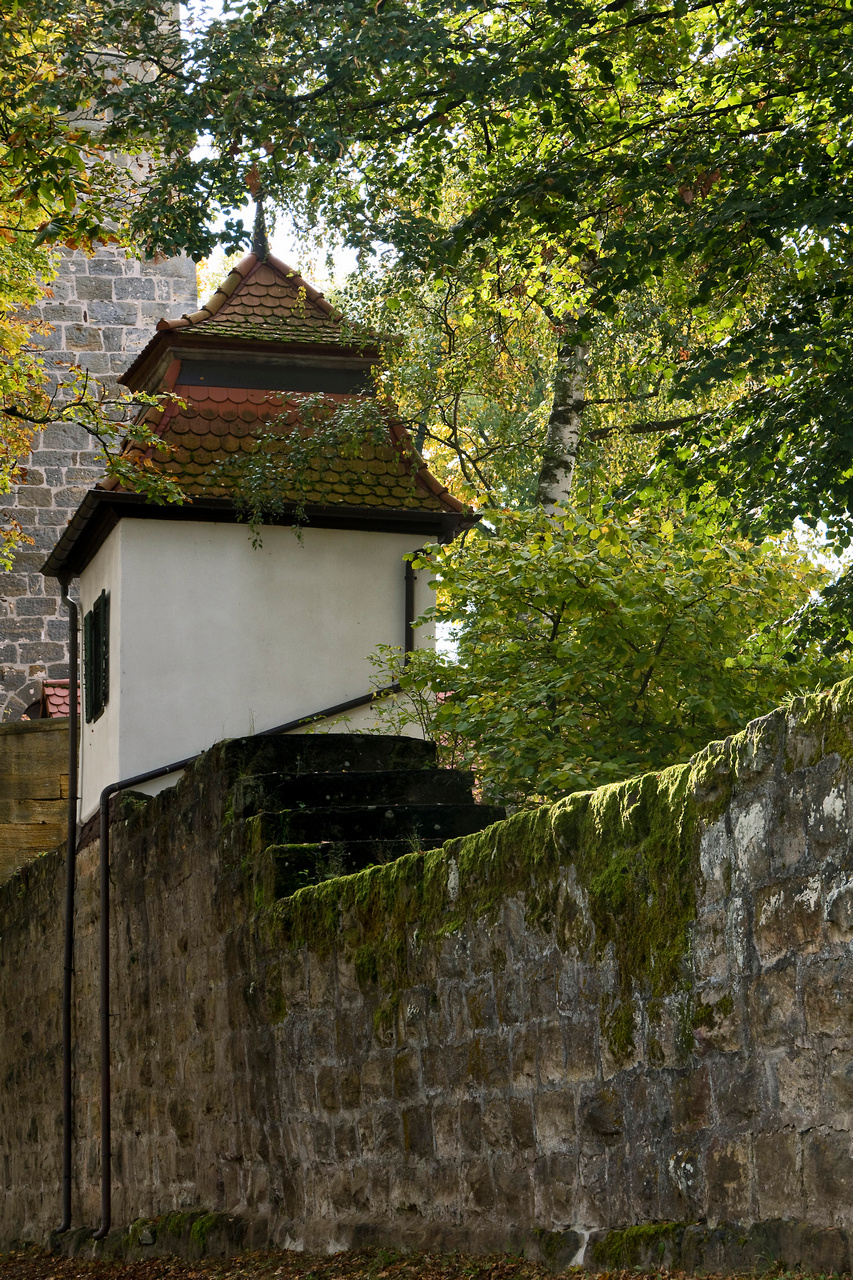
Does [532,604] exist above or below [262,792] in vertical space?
above

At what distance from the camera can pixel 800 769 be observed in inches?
140

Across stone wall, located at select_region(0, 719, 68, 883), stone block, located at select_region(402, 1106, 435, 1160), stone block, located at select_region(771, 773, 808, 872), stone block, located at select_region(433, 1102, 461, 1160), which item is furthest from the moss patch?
stone wall, located at select_region(0, 719, 68, 883)

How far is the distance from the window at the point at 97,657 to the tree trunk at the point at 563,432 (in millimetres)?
4232

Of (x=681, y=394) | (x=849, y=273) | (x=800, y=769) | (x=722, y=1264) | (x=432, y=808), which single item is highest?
(x=849, y=273)

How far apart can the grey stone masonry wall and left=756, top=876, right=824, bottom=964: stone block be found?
54.0 ft

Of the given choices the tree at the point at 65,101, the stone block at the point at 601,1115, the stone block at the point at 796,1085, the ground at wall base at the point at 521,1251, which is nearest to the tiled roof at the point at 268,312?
the tree at the point at 65,101

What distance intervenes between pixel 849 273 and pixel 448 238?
2.62m

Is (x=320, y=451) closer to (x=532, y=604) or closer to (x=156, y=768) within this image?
(x=156, y=768)

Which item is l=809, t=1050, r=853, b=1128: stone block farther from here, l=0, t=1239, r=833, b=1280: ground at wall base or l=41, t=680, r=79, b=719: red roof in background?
l=41, t=680, r=79, b=719: red roof in background

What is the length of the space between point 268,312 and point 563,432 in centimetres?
308

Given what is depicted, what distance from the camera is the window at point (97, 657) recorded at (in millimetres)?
12867

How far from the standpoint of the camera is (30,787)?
15273 millimetres

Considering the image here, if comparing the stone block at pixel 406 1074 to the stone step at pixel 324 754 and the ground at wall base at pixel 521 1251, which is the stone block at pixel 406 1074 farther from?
the stone step at pixel 324 754

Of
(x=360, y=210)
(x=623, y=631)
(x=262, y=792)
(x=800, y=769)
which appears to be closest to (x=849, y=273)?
(x=623, y=631)
